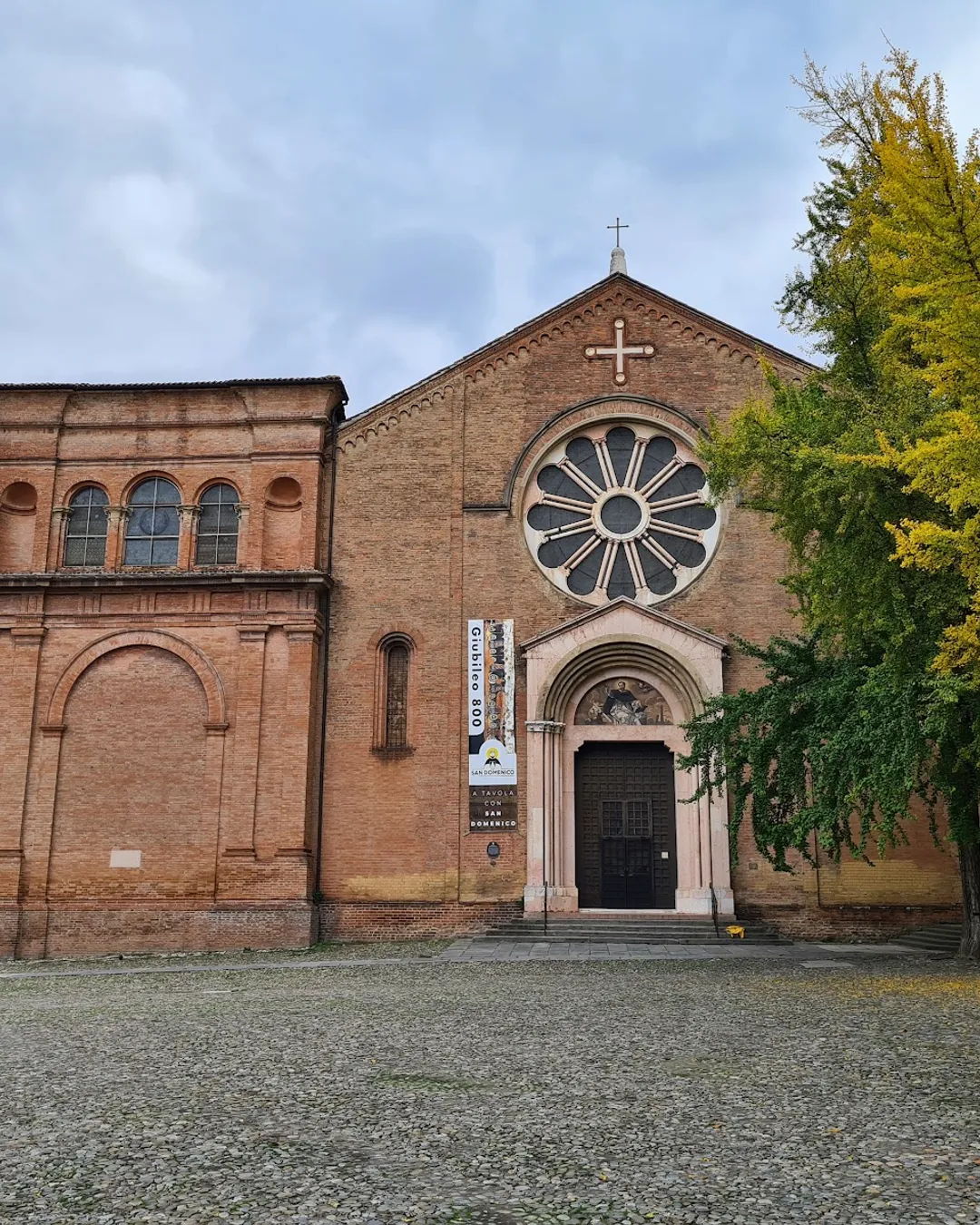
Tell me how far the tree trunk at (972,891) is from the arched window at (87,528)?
54.0 ft

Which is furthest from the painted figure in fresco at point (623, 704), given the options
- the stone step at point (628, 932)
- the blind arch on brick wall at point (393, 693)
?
the stone step at point (628, 932)

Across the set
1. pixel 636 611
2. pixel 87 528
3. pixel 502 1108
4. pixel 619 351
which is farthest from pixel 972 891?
pixel 87 528

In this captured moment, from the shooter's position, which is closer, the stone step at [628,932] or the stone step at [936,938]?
the stone step at [936,938]

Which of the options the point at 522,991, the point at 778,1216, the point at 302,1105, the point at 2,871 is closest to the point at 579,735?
the point at 522,991

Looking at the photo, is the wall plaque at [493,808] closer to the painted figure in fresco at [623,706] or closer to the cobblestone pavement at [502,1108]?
the painted figure in fresco at [623,706]

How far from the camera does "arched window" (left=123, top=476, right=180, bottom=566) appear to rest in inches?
886

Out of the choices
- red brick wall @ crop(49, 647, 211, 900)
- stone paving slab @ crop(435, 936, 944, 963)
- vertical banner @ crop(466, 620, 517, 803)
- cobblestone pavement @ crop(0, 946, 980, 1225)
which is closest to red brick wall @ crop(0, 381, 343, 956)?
red brick wall @ crop(49, 647, 211, 900)

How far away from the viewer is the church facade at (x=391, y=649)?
20.4 m

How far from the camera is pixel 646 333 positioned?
2297cm

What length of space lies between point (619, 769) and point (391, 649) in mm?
4963

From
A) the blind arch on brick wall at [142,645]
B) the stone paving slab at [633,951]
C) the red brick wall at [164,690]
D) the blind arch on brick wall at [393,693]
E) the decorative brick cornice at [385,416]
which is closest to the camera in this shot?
the stone paving slab at [633,951]

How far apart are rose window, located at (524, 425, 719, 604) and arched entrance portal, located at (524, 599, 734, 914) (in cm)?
97

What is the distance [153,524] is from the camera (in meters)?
22.7

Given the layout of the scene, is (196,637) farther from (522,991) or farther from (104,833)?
(522,991)
